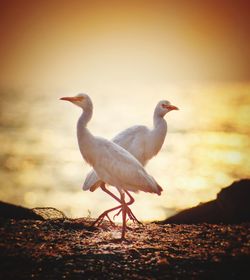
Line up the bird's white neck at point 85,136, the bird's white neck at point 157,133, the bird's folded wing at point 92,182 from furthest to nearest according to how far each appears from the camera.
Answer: the bird's white neck at point 157,133 → the bird's folded wing at point 92,182 → the bird's white neck at point 85,136

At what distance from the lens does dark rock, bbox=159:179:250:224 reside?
962cm

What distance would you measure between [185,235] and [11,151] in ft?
80.5

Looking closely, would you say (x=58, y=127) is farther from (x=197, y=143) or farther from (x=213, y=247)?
(x=213, y=247)

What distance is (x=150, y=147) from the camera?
1205 centimetres

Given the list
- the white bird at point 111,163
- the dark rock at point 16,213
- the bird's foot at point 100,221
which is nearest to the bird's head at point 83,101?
the white bird at point 111,163

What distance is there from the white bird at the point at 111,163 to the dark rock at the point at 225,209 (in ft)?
2.74

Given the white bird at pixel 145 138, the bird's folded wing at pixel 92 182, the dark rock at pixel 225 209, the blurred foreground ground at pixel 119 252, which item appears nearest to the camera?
the blurred foreground ground at pixel 119 252

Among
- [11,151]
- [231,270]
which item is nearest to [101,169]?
[231,270]

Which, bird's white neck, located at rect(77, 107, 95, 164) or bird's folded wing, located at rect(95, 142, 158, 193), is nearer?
bird's folded wing, located at rect(95, 142, 158, 193)

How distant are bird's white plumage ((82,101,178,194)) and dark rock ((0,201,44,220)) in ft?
8.73

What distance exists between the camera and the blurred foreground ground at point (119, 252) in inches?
274

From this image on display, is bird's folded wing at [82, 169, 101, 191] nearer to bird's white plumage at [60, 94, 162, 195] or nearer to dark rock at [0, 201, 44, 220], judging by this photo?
bird's white plumage at [60, 94, 162, 195]

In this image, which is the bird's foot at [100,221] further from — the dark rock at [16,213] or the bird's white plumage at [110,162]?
the dark rock at [16,213]

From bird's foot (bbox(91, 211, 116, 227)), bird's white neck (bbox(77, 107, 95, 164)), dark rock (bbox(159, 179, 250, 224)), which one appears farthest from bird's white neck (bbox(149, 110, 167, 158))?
bird's foot (bbox(91, 211, 116, 227))
